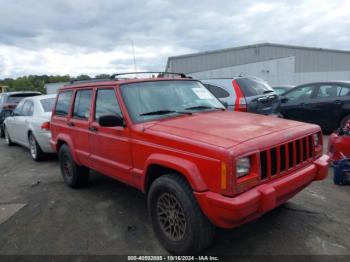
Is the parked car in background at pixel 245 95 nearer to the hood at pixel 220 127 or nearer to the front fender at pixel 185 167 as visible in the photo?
the hood at pixel 220 127

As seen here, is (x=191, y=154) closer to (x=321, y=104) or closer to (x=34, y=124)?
(x=34, y=124)

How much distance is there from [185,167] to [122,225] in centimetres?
161

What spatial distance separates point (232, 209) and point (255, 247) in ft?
3.27

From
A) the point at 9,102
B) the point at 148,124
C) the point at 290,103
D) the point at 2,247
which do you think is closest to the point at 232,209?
the point at 148,124

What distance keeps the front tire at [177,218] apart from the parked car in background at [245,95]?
4409 mm

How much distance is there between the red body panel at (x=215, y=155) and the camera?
277 cm

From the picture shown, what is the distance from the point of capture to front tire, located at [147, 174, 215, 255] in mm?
3014

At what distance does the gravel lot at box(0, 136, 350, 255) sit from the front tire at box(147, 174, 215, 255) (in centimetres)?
24

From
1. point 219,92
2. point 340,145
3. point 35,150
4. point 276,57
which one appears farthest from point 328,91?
point 276,57

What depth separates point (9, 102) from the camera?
12.8m

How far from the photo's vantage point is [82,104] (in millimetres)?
5055

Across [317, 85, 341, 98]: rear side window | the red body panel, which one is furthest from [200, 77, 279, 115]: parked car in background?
the red body panel

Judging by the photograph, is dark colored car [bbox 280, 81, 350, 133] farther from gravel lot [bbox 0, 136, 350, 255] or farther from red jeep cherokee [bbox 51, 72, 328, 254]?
red jeep cherokee [bbox 51, 72, 328, 254]

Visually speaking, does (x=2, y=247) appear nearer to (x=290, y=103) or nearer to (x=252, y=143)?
(x=252, y=143)
